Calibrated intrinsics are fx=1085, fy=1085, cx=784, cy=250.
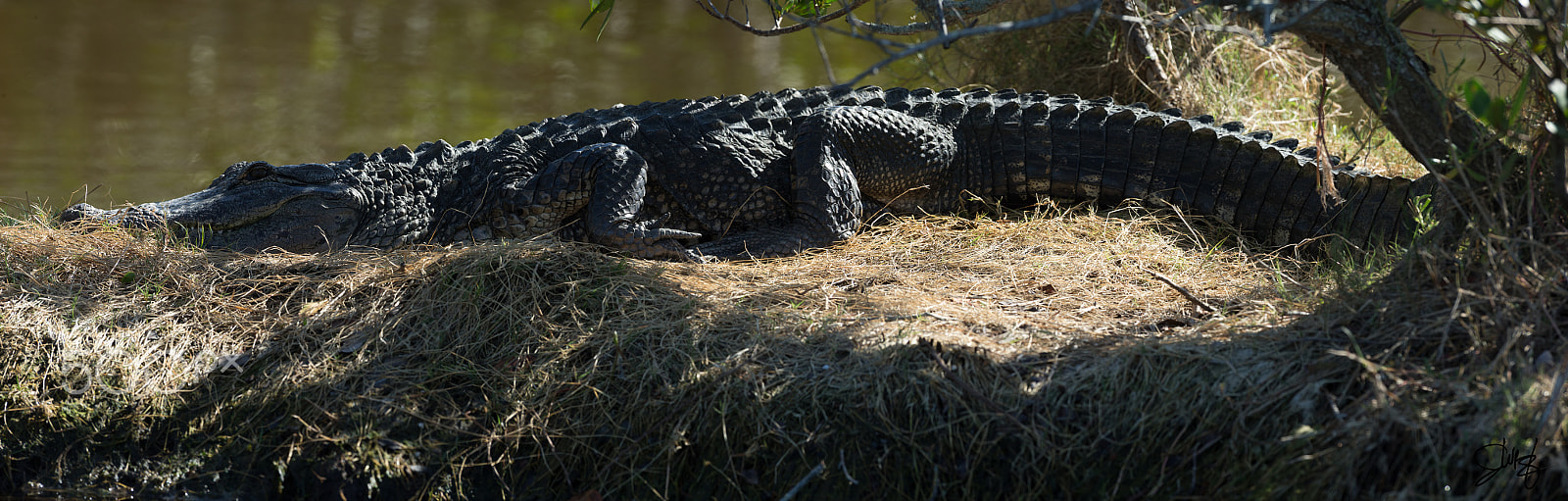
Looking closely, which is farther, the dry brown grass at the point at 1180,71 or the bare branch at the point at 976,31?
the dry brown grass at the point at 1180,71

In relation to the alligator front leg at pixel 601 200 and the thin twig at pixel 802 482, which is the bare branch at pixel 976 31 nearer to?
the thin twig at pixel 802 482

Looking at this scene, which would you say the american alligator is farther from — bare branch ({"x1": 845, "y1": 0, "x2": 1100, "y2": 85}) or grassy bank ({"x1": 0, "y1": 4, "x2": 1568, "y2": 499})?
bare branch ({"x1": 845, "y1": 0, "x2": 1100, "y2": 85})

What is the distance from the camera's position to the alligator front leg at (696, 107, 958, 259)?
14.5ft

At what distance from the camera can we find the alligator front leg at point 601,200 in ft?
14.1

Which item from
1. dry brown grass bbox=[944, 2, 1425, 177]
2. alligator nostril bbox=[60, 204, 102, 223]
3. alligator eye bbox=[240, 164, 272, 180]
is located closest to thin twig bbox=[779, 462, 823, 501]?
alligator eye bbox=[240, 164, 272, 180]

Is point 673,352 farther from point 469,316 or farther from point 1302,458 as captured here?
point 1302,458

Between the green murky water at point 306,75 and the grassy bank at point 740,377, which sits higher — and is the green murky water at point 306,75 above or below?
below

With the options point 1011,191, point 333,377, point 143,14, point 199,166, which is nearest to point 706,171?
point 1011,191

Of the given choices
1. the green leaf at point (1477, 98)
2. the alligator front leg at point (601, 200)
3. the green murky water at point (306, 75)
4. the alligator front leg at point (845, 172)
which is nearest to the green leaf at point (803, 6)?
the alligator front leg at point (845, 172)

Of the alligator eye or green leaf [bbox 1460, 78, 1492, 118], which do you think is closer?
green leaf [bbox 1460, 78, 1492, 118]

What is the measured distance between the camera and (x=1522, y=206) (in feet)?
9.25

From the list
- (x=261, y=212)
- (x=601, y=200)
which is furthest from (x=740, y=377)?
(x=261, y=212)

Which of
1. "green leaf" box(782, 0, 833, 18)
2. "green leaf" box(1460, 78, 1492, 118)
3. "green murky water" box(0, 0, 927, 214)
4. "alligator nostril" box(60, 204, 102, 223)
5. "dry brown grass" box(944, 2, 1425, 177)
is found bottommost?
"green murky water" box(0, 0, 927, 214)

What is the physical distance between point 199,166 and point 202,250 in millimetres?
3600
